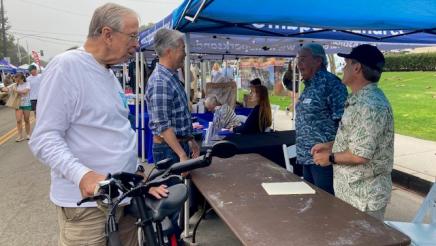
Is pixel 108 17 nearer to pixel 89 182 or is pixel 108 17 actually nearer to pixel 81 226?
pixel 89 182

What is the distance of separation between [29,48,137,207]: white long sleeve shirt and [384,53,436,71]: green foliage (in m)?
30.2

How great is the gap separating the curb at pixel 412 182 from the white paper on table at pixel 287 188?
400 centimetres

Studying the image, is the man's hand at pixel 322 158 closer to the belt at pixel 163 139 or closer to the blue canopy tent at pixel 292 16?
the belt at pixel 163 139

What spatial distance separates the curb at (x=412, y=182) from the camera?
18.1 feet

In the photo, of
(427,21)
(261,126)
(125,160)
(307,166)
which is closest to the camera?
(125,160)

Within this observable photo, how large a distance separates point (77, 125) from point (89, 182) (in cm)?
31

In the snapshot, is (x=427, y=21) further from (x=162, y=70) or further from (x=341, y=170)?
(x=162, y=70)

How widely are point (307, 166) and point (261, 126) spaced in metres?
2.27

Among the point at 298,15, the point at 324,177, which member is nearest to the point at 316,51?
the point at 298,15

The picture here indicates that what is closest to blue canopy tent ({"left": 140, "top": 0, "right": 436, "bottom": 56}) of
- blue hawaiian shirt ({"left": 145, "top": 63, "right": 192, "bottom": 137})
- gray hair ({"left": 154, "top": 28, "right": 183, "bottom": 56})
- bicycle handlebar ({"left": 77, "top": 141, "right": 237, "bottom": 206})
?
gray hair ({"left": 154, "top": 28, "right": 183, "bottom": 56})

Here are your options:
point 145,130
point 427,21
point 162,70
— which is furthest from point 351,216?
point 145,130

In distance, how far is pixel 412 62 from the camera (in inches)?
1142

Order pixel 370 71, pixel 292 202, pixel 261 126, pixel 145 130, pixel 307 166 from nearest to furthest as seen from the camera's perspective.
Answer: pixel 292 202 < pixel 370 71 < pixel 307 166 < pixel 261 126 < pixel 145 130

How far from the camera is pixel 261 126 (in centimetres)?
562
